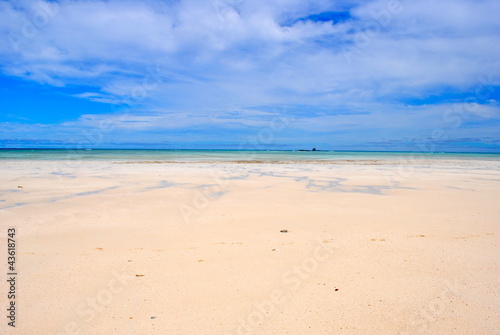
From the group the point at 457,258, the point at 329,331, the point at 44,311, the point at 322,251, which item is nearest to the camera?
the point at 329,331

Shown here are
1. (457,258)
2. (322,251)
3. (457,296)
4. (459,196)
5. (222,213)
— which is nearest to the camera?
(457,296)

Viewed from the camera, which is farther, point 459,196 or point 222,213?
point 459,196

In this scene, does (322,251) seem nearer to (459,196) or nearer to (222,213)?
(222,213)

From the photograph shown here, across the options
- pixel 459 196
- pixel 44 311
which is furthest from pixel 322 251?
pixel 459 196

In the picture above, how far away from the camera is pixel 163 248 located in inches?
185

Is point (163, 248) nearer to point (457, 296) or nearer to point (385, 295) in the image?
point (385, 295)

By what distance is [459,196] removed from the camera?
9.23 meters

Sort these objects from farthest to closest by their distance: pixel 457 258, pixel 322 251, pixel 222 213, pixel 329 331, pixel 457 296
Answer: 1. pixel 222 213
2. pixel 322 251
3. pixel 457 258
4. pixel 457 296
5. pixel 329 331

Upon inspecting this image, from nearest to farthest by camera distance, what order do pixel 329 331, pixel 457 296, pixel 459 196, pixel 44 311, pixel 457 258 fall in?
pixel 329 331 < pixel 44 311 < pixel 457 296 < pixel 457 258 < pixel 459 196

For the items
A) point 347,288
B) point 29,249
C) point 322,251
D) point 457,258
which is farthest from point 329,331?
point 29,249

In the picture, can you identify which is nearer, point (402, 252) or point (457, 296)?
point (457, 296)

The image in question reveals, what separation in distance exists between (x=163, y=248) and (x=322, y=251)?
240 cm

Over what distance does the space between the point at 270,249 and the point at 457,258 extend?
2.60 m

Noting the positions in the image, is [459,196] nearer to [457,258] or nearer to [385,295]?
[457,258]
